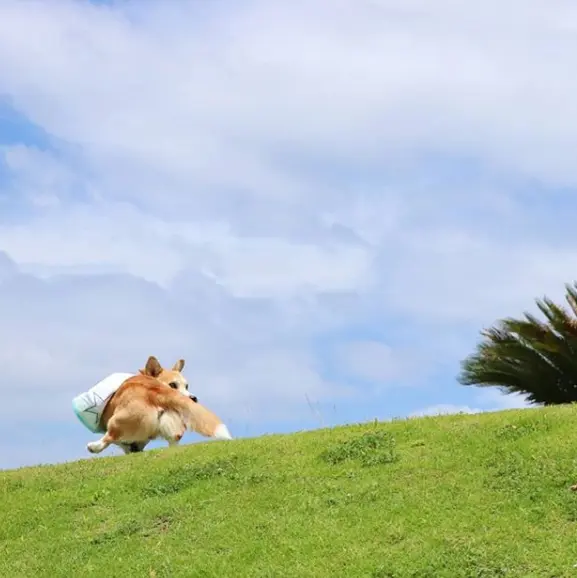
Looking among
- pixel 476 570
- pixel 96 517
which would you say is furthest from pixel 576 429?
pixel 96 517

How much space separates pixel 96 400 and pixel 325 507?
6.41 metres

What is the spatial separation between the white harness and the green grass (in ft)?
7.99

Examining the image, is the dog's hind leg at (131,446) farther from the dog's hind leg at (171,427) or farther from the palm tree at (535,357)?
the palm tree at (535,357)

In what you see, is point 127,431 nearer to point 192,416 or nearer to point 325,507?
point 192,416

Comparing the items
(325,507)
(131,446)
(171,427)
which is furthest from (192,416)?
(325,507)

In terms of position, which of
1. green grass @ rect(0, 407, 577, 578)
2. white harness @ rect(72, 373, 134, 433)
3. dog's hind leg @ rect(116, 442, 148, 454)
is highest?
white harness @ rect(72, 373, 134, 433)

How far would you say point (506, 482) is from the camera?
993cm

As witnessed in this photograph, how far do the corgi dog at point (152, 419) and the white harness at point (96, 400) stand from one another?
0.34 m

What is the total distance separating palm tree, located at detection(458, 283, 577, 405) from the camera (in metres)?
18.3

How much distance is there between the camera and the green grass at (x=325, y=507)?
8.77 metres

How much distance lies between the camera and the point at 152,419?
49.1 feet

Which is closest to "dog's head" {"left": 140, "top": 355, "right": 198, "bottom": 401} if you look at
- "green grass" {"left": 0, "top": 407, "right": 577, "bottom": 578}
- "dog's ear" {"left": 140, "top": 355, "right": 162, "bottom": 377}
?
"dog's ear" {"left": 140, "top": 355, "right": 162, "bottom": 377}

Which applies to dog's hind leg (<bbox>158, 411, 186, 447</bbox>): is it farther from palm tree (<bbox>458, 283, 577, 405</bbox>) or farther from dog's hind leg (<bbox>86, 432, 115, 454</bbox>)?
palm tree (<bbox>458, 283, 577, 405</bbox>)

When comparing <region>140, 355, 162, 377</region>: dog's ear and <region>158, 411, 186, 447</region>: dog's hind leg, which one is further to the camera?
<region>140, 355, 162, 377</region>: dog's ear
